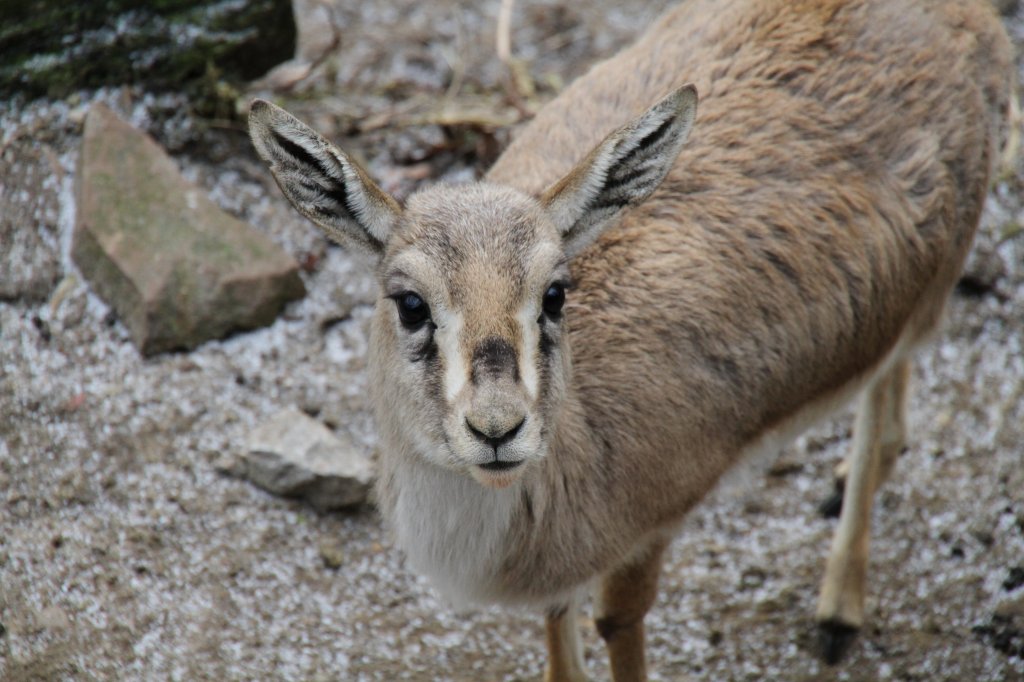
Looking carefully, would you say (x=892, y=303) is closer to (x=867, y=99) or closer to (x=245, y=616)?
(x=867, y=99)

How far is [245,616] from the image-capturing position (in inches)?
215

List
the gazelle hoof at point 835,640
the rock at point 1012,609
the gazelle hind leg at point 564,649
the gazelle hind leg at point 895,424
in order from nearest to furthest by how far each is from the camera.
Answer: the gazelle hind leg at point 564,649, the rock at point 1012,609, the gazelle hoof at point 835,640, the gazelle hind leg at point 895,424

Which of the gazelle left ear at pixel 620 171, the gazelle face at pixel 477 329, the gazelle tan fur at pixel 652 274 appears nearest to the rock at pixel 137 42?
the gazelle tan fur at pixel 652 274

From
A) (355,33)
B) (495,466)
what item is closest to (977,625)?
(495,466)

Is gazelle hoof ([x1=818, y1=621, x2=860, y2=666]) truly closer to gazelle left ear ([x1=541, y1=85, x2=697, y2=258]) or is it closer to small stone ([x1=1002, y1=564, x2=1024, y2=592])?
small stone ([x1=1002, y1=564, x2=1024, y2=592])

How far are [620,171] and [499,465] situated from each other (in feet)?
4.08

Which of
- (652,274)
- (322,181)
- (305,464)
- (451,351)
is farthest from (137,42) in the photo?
(451,351)

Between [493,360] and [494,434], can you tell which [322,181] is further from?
[494,434]

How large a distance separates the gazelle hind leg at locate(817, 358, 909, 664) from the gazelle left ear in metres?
2.22

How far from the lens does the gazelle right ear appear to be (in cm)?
410

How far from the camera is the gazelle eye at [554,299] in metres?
4.09

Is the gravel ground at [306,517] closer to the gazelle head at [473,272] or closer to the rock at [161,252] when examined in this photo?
the rock at [161,252]

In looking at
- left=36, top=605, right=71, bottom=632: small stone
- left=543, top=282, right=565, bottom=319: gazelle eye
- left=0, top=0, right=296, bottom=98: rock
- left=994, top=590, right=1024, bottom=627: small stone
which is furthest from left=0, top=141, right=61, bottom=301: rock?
left=994, top=590, right=1024, bottom=627: small stone

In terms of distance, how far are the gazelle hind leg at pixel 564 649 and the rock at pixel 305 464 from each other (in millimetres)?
1308
